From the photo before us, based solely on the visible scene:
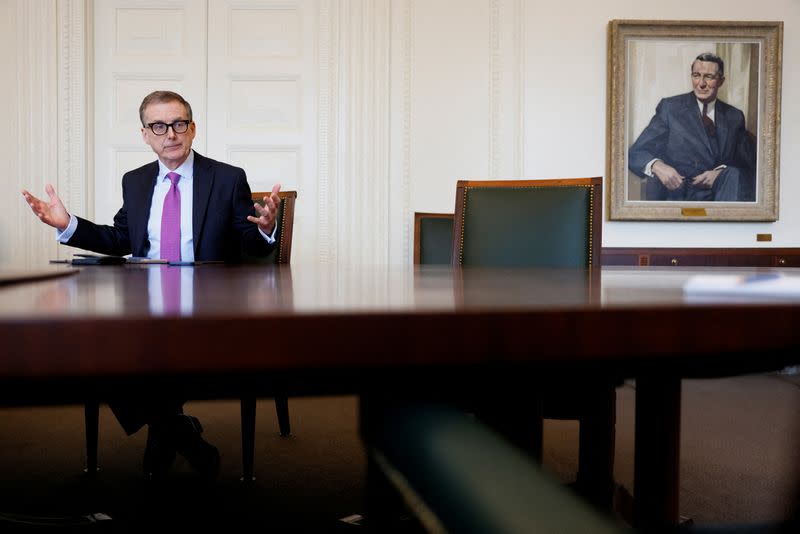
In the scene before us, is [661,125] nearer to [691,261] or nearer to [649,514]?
[691,261]

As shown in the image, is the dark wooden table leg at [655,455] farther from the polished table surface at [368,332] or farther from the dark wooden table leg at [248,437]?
the dark wooden table leg at [248,437]

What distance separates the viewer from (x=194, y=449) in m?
2.15

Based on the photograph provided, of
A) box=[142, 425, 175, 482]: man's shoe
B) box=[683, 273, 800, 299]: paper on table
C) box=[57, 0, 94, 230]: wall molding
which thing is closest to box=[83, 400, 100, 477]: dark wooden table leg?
box=[142, 425, 175, 482]: man's shoe

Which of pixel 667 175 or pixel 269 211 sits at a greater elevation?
pixel 667 175

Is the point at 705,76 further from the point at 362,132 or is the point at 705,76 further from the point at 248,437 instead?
the point at 248,437

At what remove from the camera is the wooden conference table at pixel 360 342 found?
0.35 meters

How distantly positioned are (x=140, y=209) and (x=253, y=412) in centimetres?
98

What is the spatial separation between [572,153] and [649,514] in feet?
11.9

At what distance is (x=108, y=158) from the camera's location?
A: 13.5 ft

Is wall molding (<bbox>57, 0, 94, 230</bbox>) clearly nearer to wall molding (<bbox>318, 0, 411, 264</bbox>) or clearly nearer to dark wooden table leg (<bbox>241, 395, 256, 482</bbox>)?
wall molding (<bbox>318, 0, 411, 264</bbox>)

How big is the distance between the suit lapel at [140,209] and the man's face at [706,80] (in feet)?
10.8

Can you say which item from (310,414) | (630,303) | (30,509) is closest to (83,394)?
(630,303)

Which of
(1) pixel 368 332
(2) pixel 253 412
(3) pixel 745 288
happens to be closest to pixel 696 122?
(2) pixel 253 412

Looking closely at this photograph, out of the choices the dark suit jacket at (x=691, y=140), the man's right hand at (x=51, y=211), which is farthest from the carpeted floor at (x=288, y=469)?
the dark suit jacket at (x=691, y=140)
